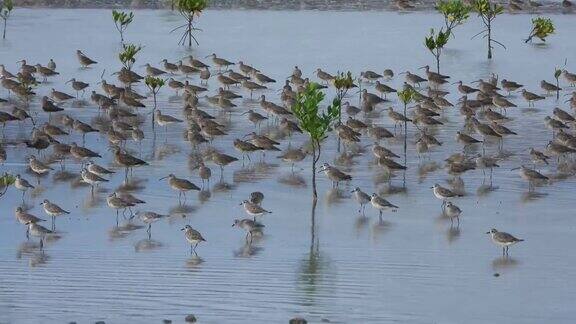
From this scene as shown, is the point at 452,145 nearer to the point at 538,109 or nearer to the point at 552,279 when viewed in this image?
the point at 538,109

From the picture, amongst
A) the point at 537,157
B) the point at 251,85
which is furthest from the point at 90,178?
the point at 251,85

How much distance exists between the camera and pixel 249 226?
2009 centimetres

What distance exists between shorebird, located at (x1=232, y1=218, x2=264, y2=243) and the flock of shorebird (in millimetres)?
19

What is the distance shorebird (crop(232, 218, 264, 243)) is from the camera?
20078mm

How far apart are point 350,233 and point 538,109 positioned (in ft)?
42.0

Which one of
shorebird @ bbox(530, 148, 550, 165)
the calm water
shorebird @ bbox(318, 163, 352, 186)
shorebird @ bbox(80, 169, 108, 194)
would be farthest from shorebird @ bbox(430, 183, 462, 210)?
shorebird @ bbox(80, 169, 108, 194)

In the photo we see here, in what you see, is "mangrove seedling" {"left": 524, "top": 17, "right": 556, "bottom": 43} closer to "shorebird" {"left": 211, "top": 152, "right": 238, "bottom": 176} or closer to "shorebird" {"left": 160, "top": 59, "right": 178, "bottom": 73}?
"shorebird" {"left": 160, "top": 59, "right": 178, "bottom": 73}

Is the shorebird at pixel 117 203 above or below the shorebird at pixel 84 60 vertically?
above

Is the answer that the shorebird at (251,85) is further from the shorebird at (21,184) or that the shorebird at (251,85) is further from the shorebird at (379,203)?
the shorebird at (379,203)

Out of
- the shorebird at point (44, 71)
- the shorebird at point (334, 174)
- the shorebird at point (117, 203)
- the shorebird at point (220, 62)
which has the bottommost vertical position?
the shorebird at point (220, 62)

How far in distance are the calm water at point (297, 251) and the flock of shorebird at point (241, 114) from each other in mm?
253

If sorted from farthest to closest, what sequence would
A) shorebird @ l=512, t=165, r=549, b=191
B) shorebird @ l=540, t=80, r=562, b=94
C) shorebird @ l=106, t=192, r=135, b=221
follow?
shorebird @ l=540, t=80, r=562, b=94
shorebird @ l=512, t=165, r=549, b=191
shorebird @ l=106, t=192, r=135, b=221

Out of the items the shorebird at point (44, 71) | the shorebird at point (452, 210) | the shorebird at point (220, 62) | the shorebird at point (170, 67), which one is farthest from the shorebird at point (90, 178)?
the shorebird at point (220, 62)

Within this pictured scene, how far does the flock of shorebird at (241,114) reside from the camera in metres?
22.3
